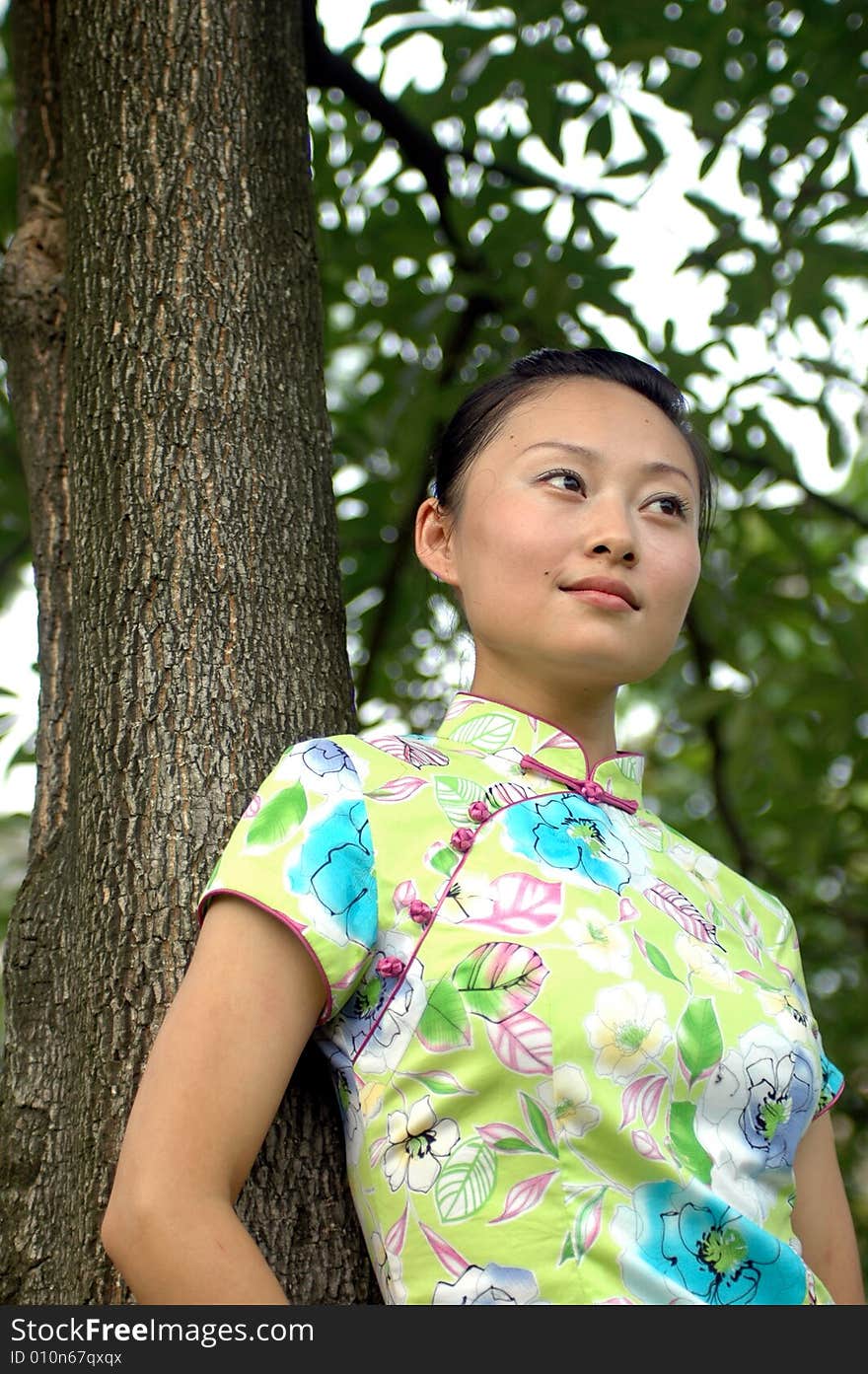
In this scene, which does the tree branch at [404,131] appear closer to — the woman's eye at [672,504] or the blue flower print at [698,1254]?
the woman's eye at [672,504]

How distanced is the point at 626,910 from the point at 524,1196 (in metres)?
0.27

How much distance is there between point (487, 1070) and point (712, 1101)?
0.22m

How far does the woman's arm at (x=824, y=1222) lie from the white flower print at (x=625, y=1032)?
0.35 m

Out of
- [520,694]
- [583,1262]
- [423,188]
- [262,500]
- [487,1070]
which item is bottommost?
[583,1262]

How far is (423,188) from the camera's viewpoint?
258cm

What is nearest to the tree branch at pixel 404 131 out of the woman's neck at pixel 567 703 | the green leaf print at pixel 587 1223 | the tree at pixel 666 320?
the tree at pixel 666 320

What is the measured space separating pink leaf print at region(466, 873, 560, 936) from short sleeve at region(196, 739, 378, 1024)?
108 millimetres

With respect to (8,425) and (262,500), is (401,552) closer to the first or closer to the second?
(8,425)

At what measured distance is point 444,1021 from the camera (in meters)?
1.13

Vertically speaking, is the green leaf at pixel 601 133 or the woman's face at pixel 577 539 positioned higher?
the green leaf at pixel 601 133

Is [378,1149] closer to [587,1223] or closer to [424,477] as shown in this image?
[587,1223]

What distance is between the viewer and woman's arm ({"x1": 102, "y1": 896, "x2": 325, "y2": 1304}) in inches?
40.0

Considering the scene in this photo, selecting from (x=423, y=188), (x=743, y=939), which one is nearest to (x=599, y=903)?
(x=743, y=939)

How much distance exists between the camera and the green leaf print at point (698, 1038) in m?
1.18
